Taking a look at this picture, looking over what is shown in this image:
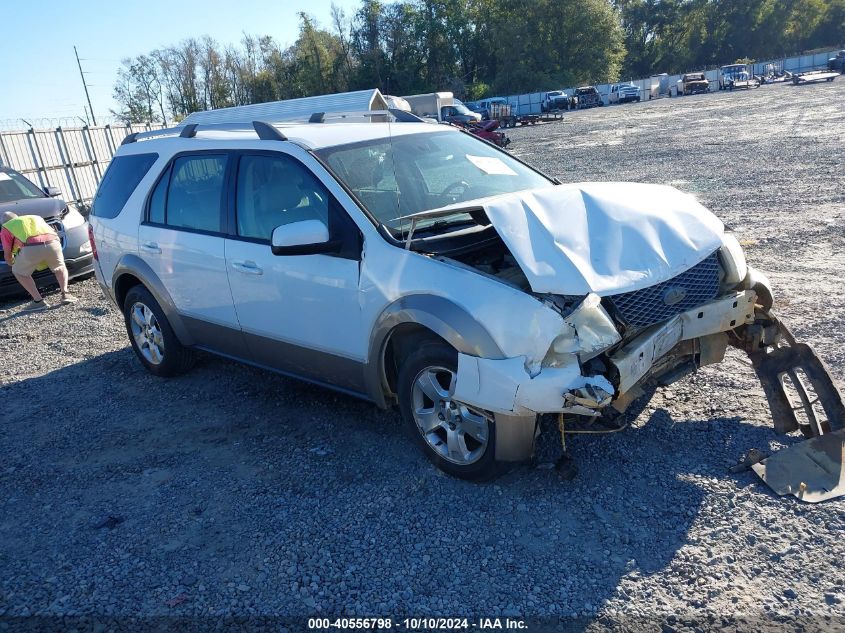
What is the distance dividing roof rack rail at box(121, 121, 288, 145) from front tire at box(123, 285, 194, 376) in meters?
1.36

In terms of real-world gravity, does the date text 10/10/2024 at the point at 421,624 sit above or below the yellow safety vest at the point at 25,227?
below

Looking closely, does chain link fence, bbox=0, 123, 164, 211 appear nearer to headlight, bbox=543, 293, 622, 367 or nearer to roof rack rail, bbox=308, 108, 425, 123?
roof rack rail, bbox=308, 108, 425, 123

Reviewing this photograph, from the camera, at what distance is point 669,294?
363 cm

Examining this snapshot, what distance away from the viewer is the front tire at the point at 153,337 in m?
5.70

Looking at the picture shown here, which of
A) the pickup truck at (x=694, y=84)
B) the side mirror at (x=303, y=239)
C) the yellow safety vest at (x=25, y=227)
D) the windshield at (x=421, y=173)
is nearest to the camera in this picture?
the side mirror at (x=303, y=239)

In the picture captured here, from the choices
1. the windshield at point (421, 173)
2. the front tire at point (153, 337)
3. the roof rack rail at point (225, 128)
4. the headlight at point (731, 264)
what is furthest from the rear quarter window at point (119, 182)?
the headlight at point (731, 264)

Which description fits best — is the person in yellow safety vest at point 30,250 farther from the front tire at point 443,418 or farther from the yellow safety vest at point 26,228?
the front tire at point 443,418

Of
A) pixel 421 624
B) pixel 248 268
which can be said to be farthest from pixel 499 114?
pixel 421 624

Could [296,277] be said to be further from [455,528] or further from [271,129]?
[455,528]

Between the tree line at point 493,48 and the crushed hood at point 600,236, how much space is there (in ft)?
242

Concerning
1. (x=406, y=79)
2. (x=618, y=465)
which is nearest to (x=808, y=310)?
(x=618, y=465)

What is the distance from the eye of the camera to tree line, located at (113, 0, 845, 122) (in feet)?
243

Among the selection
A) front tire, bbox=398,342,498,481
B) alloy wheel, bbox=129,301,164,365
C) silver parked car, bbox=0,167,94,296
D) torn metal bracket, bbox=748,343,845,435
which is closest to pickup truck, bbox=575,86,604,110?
silver parked car, bbox=0,167,94,296

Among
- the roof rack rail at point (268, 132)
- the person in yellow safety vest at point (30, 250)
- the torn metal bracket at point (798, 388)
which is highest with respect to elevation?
the roof rack rail at point (268, 132)
